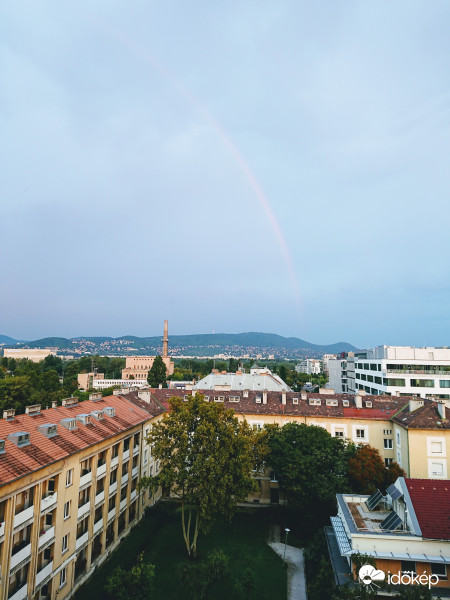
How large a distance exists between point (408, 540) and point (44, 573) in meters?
21.6

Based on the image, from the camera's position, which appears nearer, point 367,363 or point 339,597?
point 339,597

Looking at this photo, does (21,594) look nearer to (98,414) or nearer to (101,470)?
(101,470)

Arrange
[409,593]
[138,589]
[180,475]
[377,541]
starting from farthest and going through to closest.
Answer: [180,475]
[377,541]
[138,589]
[409,593]

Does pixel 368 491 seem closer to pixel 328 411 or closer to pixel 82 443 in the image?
pixel 328 411

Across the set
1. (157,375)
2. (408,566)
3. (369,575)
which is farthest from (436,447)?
(157,375)

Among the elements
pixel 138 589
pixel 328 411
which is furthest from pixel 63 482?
pixel 328 411

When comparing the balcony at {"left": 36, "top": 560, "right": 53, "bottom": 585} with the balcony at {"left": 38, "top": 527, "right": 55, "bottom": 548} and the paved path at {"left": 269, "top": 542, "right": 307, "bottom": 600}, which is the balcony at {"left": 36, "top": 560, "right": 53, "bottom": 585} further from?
the paved path at {"left": 269, "top": 542, "right": 307, "bottom": 600}

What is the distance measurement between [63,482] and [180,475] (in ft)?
29.1

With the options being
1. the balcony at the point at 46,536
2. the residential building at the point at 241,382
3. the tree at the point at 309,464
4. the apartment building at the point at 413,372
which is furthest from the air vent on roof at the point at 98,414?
the apartment building at the point at 413,372

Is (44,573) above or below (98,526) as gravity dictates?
above

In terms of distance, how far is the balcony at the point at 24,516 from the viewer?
2042 centimetres

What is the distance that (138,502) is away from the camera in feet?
125

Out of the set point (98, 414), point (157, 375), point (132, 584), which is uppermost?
point (98, 414)

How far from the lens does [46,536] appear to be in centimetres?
2298
